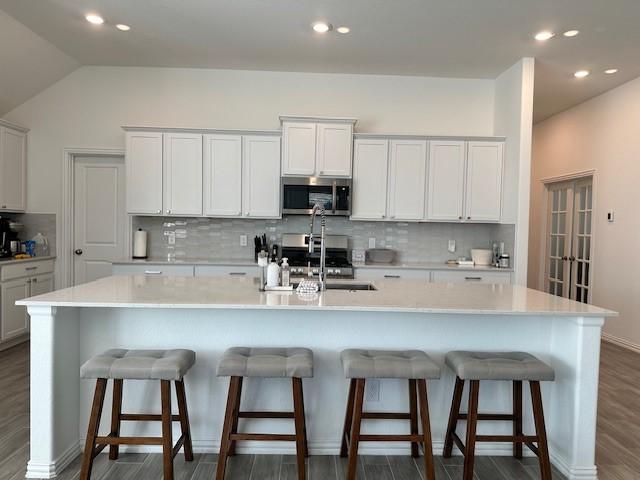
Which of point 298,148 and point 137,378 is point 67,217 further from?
point 137,378

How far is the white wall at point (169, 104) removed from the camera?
16.4 ft

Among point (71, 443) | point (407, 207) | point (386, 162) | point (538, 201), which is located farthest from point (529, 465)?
point (538, 201)

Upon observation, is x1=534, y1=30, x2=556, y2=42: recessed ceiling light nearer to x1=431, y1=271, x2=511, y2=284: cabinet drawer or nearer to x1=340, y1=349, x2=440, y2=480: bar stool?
x1=431, y1=271, x2=511, y2=284: cabinet drawer

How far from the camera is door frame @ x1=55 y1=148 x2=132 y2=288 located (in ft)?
16.4

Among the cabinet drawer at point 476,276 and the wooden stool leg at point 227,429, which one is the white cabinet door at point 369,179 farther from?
the wooden stool leg at point 227,429

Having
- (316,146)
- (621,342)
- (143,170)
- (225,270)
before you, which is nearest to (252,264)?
(225,270)

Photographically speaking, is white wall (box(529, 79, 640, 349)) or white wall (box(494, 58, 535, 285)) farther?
white wall (box(529, 79, 640, 349))

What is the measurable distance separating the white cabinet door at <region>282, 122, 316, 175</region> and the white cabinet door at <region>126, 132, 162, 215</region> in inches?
53.6

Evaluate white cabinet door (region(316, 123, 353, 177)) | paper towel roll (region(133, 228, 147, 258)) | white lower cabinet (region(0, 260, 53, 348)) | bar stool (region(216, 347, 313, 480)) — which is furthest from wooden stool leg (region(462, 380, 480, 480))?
white lower cabinet (region(0, 260, 53, 348))

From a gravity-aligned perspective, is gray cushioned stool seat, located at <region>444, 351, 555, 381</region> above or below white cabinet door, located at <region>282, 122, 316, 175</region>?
below

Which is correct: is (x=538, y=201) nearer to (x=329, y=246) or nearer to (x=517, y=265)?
(x=517, y=265)

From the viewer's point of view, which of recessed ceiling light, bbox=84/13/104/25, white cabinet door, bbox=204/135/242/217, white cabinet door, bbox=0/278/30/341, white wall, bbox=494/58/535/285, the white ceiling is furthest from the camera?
white cabinet door, bbox=204/135/242/217

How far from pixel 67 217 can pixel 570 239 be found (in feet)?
21.5

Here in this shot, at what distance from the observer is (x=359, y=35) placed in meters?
4.02
